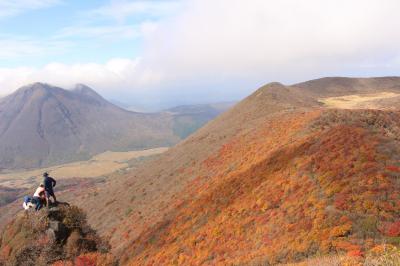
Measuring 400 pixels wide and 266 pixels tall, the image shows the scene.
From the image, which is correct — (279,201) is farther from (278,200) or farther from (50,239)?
(50,239)

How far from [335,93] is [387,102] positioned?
5100 cm

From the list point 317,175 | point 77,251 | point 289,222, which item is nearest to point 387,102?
point 317,175

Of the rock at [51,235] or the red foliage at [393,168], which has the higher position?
the red foliage at [393,168]

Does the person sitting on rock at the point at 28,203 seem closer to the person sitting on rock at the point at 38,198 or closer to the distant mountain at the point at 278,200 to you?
the person sitting on rock at the point at 38,198

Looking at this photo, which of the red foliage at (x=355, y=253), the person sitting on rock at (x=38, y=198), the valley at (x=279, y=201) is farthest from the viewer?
the person sitting on rock at (x=38, y=198)

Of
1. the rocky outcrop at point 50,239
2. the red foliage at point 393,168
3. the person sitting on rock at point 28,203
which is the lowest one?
the rocky outcrop at point 50,239

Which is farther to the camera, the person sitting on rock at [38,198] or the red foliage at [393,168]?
the person sitting on rock at [38,198]

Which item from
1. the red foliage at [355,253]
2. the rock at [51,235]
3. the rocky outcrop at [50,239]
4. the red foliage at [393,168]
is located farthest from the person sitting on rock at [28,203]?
the red foliage at [393,168]

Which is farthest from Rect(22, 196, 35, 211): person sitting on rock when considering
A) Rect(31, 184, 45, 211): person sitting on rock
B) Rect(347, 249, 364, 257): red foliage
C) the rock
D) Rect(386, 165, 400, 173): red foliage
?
Rect(386, 165, 400, 173): red foliage

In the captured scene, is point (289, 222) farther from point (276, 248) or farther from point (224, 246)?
point (224, 246)

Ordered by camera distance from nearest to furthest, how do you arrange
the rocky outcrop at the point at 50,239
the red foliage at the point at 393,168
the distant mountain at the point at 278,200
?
the distant mountain at the point at 278,200 → the red foliage at the point at 393,168 → the rocky outcrop at the point at 50,239

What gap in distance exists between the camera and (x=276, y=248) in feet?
86.7

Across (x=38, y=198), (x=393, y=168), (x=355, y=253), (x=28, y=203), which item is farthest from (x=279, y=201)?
(x=28, y=203)

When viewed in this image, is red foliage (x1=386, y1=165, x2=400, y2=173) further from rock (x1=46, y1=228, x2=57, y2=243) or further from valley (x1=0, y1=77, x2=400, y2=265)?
rock (x1=46, y1=228, x2=57, y2=243)
